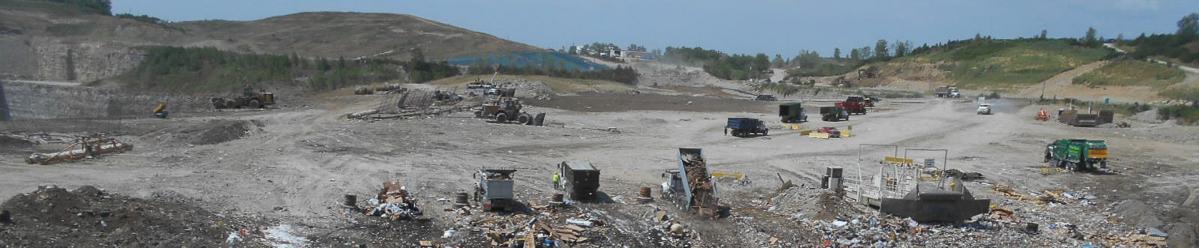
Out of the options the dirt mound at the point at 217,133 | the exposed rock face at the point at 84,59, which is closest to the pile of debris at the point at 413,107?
the dirt mound at the point at 217,133

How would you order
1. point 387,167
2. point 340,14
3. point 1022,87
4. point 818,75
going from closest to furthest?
point 387,167
point 1022,87
point 340,14
point 818,75

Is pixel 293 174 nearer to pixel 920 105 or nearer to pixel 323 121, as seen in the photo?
pixel 323 121

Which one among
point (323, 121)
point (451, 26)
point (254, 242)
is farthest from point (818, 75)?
point (254, 242)

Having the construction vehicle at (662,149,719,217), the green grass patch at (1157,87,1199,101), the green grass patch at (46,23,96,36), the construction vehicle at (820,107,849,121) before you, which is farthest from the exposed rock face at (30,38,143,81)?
the green grass patch at (1157,87,1199,101)

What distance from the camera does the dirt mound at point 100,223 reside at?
12.9 meters

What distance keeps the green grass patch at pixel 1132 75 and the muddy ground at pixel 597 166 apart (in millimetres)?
35263

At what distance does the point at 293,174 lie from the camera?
2030 cm

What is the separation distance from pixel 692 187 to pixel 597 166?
7.28 m

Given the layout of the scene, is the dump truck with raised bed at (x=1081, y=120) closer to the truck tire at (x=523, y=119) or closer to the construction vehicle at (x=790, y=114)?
the construction vehicle at (x=790, y=114)

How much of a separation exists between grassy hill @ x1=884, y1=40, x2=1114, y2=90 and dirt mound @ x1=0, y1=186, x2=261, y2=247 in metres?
85.8

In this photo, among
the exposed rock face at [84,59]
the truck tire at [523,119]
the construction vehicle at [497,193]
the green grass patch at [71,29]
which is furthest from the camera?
the green grass patch at [71,29]

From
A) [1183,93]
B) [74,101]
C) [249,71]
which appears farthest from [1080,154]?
[74,101]

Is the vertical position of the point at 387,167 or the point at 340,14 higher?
the point at 340,14

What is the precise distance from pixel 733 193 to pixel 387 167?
28.4 ft
